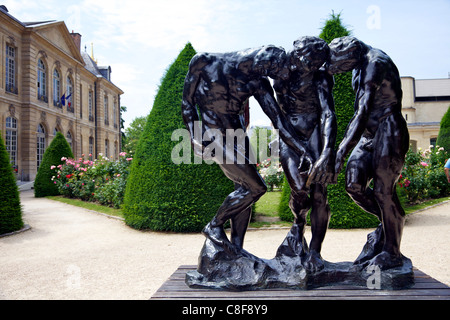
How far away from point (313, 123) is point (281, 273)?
150 cm

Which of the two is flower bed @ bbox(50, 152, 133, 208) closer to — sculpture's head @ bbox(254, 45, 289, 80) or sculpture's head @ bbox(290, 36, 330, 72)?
sculpture's head @ bbox(254, 45, 289, 80)

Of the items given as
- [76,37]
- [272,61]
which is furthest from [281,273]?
[76,37]

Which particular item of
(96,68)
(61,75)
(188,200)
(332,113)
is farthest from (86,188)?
(96,68)

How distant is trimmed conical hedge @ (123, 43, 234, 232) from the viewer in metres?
7.44

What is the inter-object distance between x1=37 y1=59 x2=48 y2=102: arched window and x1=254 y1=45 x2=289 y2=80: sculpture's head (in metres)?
26.6

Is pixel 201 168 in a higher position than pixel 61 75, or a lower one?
lower

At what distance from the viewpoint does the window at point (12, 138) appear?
2241 centimetres

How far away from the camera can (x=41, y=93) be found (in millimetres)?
26375

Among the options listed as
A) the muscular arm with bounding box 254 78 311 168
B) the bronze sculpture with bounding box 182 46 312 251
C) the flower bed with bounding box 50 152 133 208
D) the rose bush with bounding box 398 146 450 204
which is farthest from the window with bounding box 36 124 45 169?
the muscular arm with bounding box 254 78 311 168

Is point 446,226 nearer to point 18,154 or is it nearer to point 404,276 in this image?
point 404,276

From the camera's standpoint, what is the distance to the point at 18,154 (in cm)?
2323

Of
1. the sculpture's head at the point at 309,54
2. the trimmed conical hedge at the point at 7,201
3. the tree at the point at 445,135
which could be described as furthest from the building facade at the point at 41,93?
the tree at the point at 445,135
